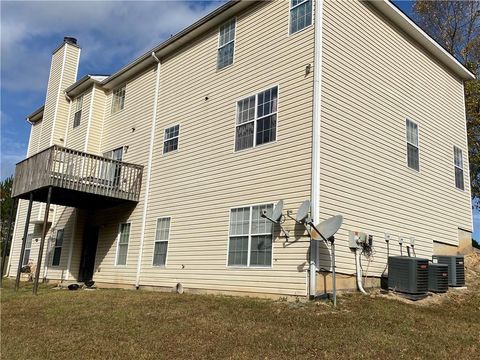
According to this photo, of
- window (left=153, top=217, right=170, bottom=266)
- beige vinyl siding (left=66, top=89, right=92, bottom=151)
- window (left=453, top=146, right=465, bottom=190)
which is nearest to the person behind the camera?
window (left=153, top=217, right=170, bottom=266)

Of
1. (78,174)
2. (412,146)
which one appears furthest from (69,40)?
(412,146)

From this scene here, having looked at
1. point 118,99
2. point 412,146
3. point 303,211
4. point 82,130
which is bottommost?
point 303,211

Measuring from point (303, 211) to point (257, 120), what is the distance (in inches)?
132

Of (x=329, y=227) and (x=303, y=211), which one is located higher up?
(x=303, y=211)

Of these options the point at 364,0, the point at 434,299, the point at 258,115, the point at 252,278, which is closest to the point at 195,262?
the point at 252,278

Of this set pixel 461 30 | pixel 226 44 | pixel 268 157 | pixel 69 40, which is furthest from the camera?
pixel 461 30

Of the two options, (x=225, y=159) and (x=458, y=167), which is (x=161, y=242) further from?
(x=458, y=167)

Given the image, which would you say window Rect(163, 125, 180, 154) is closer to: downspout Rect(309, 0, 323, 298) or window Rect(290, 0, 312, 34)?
window Rect(290, 0, 312, 34)

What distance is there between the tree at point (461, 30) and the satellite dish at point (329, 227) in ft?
52.4

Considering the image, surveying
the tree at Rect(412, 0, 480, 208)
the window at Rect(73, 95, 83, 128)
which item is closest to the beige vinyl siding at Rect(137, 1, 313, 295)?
the window at Rect(73, 95, 83, 128)

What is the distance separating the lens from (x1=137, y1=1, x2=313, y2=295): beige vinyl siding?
1080 cm

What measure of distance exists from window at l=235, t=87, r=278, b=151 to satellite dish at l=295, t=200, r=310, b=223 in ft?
7.42

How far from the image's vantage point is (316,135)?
10508mm

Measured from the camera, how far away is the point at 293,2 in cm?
1215
